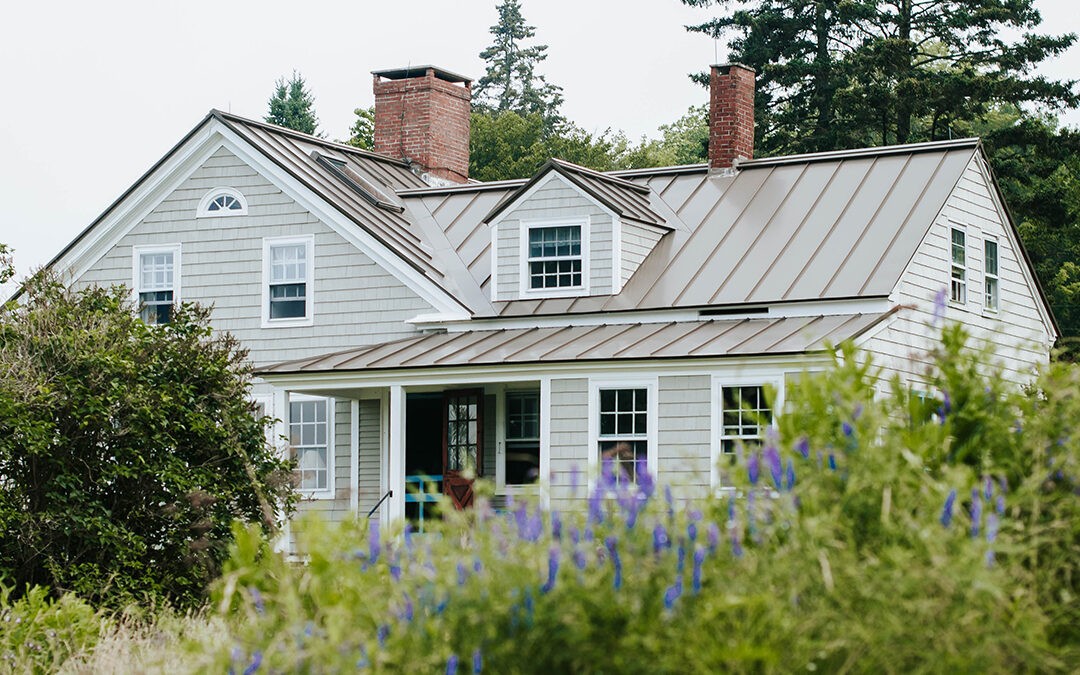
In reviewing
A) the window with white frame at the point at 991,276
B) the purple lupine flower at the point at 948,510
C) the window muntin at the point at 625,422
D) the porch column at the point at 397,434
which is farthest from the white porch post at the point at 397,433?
the purple lupine flower at the point at 948,510

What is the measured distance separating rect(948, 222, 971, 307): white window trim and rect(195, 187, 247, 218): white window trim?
35.6 feet

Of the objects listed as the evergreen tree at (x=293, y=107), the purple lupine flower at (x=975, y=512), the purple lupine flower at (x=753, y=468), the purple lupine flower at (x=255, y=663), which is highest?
the evergreen tree at (x=293, y=107)

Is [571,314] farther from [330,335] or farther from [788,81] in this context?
[788,81]

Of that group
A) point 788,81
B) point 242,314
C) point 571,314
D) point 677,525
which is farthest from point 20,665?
point 788,81

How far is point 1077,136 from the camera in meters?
37.5

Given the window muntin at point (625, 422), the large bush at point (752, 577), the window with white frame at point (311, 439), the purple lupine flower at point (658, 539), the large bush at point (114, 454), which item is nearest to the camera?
the large bush at point (752, 577)

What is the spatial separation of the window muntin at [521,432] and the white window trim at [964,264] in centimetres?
625

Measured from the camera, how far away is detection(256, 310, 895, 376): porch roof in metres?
19.1

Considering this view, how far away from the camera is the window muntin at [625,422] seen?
65.3 feet

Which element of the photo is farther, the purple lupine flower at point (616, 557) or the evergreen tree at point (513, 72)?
the evergreen tree at point (513, 72)

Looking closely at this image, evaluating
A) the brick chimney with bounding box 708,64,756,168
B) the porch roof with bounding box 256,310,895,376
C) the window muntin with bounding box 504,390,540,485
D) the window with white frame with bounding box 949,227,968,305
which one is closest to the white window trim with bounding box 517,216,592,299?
the porch roof with bounding box 256,310,895,376

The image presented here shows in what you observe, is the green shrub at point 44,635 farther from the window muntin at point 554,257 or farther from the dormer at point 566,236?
the window muntin at point 554,257

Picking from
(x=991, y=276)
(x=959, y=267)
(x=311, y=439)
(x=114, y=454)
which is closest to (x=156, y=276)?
(x=311, y=439)

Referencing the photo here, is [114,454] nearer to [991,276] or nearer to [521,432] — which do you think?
[521,432]
